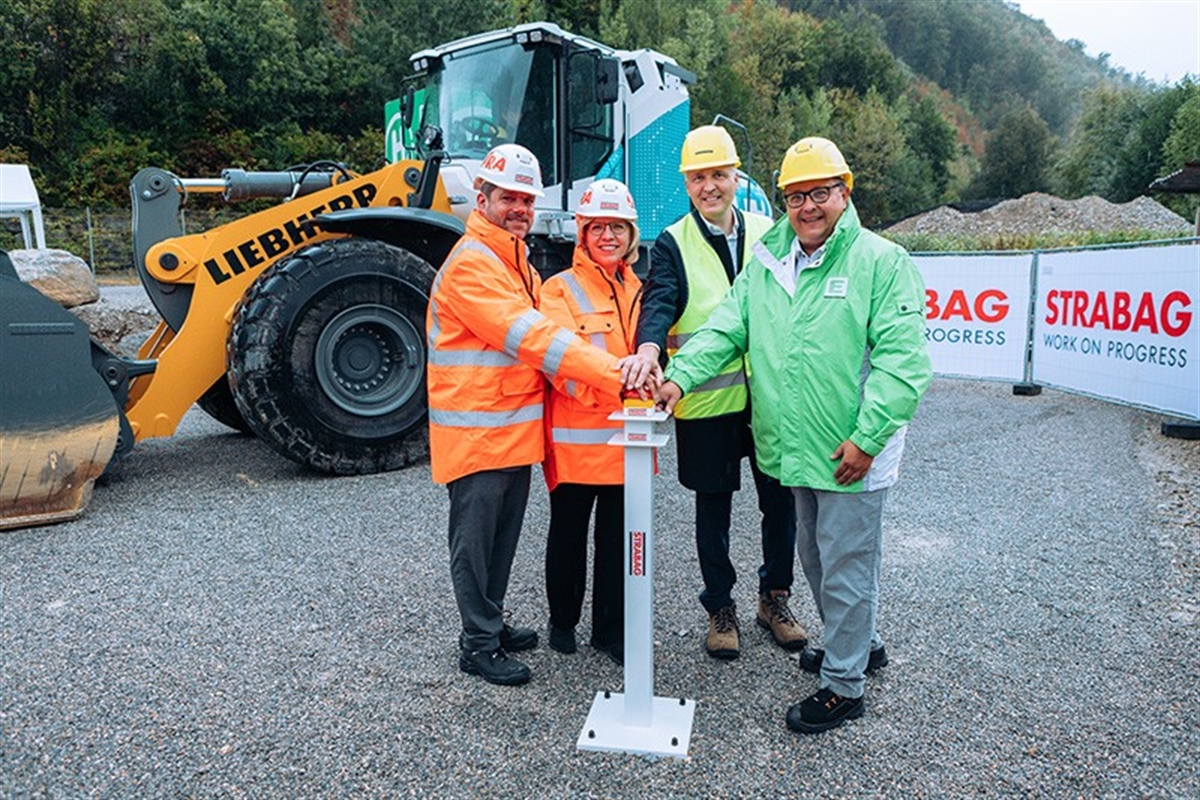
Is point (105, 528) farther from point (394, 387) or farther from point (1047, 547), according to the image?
point (1047, 547)

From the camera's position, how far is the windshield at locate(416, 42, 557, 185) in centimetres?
671

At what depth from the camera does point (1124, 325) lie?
7492 mm

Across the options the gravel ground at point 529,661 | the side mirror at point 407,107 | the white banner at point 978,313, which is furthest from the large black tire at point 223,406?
the white banner at point 978,313

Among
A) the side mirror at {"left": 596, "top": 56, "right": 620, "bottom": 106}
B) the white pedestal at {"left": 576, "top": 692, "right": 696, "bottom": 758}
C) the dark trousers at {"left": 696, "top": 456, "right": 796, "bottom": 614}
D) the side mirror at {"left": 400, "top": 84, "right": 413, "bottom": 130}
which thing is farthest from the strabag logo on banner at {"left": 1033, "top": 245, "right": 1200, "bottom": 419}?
the side mirror at {"left": 400, "top": 84, "right": 413, "bottom": 130}

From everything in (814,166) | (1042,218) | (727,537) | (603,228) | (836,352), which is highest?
(1042,218)

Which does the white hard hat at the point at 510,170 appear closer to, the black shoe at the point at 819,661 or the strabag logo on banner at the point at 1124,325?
the black shoe at the point at 819,661

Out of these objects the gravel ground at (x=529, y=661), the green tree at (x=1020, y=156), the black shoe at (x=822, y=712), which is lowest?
the gravel ground at (x=529, y=661)

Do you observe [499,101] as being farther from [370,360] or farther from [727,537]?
[727,537]

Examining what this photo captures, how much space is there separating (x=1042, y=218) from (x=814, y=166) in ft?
139

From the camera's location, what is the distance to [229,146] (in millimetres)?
26156

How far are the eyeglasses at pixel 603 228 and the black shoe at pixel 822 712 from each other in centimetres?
171

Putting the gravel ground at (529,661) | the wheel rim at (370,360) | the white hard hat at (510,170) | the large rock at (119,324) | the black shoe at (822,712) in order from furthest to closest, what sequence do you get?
the large rock at (119,324), the wheel rim at (370,360), the white hard hat at (510,170), the black shoe at (822,712), the gravel ground at (529,661)

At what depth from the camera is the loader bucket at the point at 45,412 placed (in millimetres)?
4500

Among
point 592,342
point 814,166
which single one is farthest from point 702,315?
point 814,166
